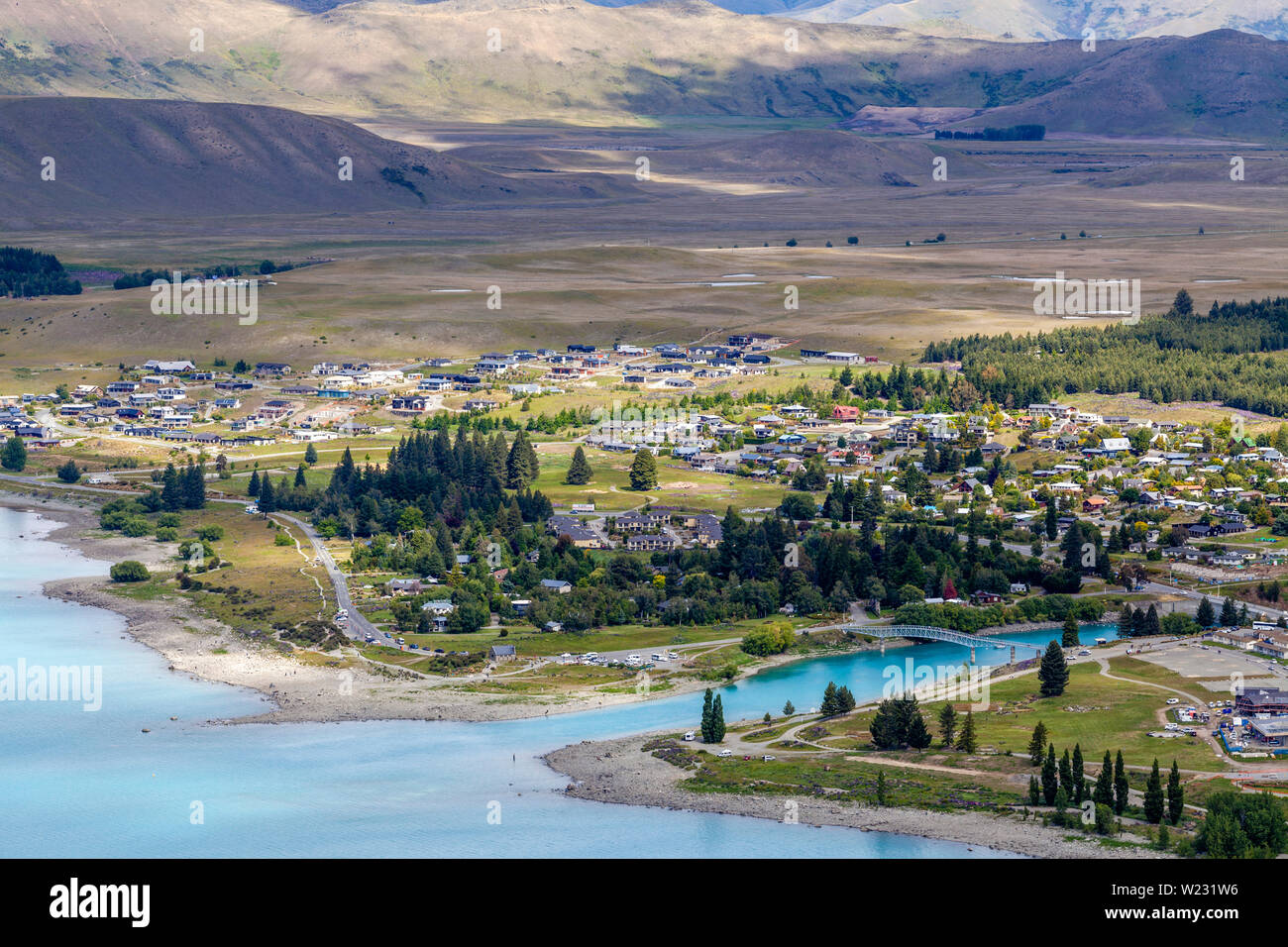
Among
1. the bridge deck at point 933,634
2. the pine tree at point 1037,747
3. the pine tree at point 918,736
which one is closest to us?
the pine tree at point 1037,747

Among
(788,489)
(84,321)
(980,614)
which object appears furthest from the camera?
(84,321)

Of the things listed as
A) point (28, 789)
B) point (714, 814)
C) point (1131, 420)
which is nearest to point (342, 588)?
point (28, 789)

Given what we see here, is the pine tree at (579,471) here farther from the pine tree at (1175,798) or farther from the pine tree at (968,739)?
the pine tree at (1175,798)

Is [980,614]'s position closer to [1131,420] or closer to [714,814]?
[714,814]

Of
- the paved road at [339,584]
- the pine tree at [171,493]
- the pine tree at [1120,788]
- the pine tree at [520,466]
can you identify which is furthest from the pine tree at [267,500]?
the pine tree at [1120,788]

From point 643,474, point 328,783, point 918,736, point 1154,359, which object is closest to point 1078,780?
point 918,736

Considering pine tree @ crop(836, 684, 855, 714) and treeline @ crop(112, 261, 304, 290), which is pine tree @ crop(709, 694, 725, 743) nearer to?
pine tree @ crop(836, 684, 855, 714)

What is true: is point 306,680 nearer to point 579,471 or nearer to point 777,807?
point 777,807
